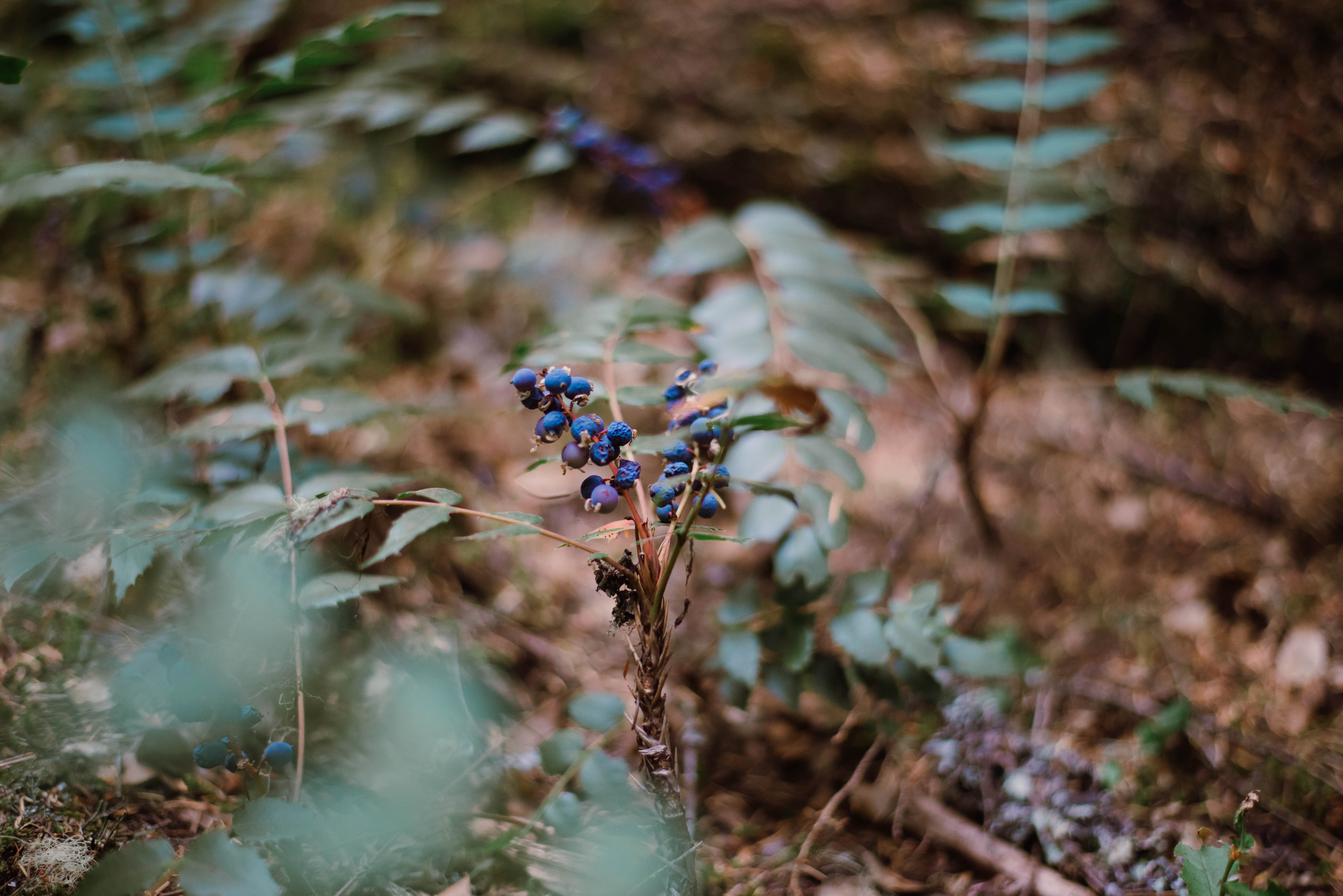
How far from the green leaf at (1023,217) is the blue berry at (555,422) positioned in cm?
105

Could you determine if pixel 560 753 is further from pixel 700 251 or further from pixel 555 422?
pixel 700 251

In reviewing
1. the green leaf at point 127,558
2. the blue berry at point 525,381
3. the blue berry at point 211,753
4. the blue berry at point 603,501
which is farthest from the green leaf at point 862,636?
the green leaf at point 127,558

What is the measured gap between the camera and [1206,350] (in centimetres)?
195

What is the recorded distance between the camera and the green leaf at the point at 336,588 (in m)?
0.86

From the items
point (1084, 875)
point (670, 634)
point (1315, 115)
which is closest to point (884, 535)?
point (1084, 875)

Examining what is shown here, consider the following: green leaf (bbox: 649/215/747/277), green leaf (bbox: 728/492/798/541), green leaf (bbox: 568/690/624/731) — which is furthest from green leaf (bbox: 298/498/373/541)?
green leaf (bbox: 649/215/747/277)

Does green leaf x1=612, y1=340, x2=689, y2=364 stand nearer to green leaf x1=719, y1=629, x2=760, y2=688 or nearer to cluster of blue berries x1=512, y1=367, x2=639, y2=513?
cluster of blue berries x1=512, y1=367, x2=639, y2=513

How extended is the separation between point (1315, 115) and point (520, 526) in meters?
2.25

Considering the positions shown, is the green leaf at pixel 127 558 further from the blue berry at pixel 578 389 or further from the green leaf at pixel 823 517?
the green leaf at pixel 823 517

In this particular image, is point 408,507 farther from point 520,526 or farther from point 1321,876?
point 1321,876

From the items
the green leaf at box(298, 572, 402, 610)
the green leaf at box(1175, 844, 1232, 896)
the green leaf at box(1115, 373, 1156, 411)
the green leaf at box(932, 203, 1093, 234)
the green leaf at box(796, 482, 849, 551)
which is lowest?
the green leaf at box(1175, 844, 1232, 896)

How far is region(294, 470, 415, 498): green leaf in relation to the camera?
1.00 meters

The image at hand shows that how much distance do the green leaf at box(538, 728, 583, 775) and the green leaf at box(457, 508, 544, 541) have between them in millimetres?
381

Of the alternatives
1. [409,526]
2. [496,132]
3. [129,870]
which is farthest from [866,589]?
[496,132]
